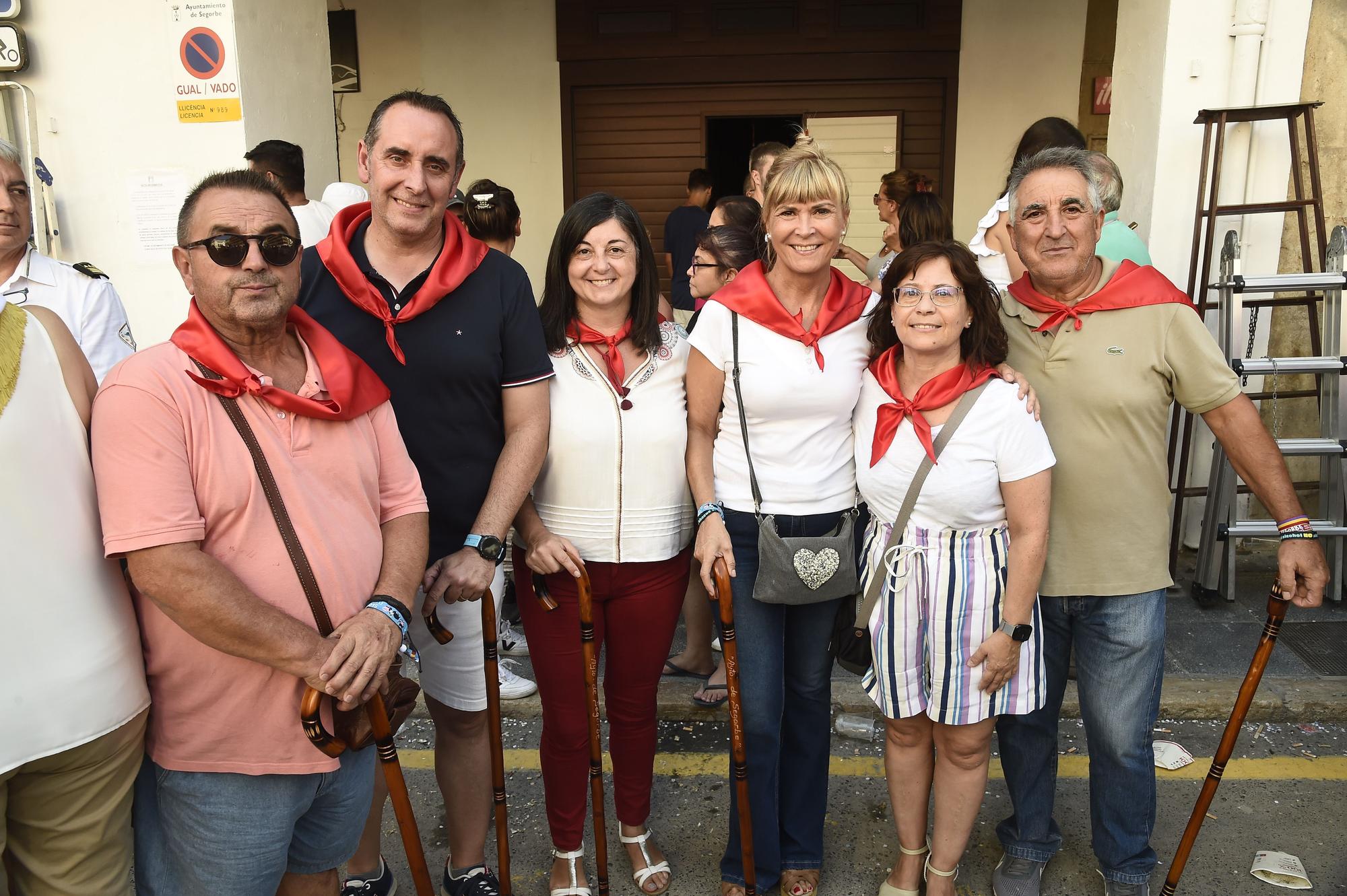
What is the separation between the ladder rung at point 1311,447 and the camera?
445 centimetres

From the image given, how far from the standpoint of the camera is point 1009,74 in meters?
7.66

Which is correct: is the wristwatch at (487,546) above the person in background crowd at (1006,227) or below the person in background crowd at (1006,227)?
below

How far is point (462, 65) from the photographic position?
8.05 metres

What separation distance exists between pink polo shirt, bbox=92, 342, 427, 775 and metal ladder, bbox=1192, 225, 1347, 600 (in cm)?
407

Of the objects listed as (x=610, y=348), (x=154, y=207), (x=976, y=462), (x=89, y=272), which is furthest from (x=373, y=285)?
(x=154, y=207)

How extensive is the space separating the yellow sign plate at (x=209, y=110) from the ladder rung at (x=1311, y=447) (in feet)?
18.0

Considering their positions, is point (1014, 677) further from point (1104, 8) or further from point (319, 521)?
point (1104, 8)

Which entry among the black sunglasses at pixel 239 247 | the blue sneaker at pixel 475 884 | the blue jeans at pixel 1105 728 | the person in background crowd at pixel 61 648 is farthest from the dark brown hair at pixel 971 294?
the blue sneaker at pixel 475 884

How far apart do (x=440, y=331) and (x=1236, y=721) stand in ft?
8.05

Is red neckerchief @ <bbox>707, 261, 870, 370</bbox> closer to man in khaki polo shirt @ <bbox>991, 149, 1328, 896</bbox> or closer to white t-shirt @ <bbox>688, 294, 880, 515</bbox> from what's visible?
white t-shirt @ <bbox>688, 294, 880, 515</bbox>

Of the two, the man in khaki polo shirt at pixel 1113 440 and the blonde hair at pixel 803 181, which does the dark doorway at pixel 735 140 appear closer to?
the blonde hair at pixel 803 181

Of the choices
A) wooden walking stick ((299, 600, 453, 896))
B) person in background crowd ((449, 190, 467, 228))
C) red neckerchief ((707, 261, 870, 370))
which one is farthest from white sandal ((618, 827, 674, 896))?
person in background crowd ((449, 190, 467, 228))

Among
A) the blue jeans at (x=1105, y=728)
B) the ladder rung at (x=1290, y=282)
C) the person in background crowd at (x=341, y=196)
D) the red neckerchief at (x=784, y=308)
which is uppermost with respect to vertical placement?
the person in background crowd at (x=341, y=196)

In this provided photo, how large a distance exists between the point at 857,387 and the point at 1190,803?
2.06 m
